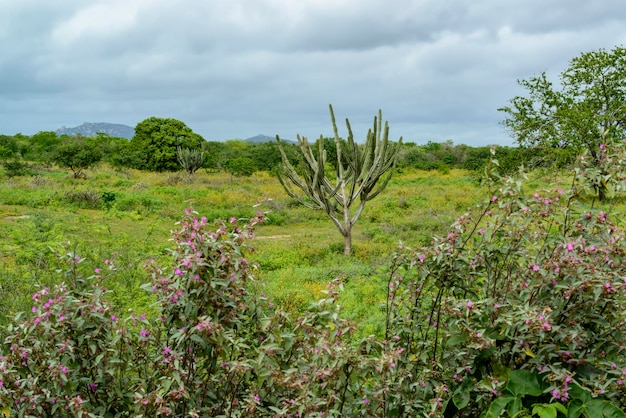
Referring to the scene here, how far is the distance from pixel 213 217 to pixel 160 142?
76.0 ft

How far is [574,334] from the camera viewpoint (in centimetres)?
280

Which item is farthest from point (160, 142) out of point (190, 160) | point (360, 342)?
point (360, 342)

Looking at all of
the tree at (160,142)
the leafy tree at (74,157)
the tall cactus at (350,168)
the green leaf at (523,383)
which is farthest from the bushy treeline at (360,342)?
the tree at (160,142)

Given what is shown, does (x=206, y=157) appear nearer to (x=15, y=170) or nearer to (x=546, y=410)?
(x=15, y=170)

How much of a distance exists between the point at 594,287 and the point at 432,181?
2592 cm

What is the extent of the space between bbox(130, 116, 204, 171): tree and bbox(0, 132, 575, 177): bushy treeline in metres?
0.06

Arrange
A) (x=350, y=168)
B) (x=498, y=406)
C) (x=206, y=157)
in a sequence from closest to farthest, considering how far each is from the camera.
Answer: (x=498, y=406), (x=350, y=168), (x=206, y=157)

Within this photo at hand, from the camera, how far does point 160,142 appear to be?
38656 mm

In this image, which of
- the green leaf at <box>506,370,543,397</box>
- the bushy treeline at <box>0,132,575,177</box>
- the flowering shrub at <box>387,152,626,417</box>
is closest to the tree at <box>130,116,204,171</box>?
the bushy treeline at <box>0,132,575,177</box>

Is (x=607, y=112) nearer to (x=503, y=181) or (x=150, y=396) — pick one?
(x=503, y=181)

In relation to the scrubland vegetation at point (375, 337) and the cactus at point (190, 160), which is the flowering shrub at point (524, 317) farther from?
the cactus at point (190, 160)

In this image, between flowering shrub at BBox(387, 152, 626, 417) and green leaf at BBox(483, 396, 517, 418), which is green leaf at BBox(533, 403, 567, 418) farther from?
green leaf at BBox(483, 396, 517, 418)

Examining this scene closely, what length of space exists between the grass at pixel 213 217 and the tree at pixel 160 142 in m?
11.5

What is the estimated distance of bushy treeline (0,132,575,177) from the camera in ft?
67.5
